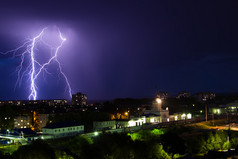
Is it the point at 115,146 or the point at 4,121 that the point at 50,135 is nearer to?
the point at 115,146

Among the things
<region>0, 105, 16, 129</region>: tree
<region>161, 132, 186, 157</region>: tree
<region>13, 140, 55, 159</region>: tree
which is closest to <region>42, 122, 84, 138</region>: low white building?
<region>13, 140, 55, 159</region>: tree

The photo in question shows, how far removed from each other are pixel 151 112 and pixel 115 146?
25762 mm

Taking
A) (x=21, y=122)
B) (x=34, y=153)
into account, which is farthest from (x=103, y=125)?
(x=21, y=122)

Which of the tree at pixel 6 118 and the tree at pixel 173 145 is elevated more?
→ the tree at pixel 6 118

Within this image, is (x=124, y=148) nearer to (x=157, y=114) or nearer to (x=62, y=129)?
(x=62, y=129)

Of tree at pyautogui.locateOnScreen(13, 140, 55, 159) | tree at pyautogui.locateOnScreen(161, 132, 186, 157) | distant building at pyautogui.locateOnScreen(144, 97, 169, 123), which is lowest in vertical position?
tree at pyautogui.locateOnScreen(161, 132, 186, 157)

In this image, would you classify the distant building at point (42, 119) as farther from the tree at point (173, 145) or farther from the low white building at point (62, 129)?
the tree at point (173, 145)

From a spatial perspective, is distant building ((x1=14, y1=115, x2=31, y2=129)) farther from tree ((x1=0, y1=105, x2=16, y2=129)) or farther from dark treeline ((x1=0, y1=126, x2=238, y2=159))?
dark treeline ((x1=0, y1=126, x2=238, y2=159))

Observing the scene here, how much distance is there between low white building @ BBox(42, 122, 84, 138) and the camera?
28362mm

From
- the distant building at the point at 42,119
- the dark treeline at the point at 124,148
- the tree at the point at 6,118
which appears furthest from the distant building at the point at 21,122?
the dark treeline at the point at 124,148

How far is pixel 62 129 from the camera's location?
29109 millimetres

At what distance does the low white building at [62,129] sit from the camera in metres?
28.4

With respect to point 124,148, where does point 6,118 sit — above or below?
above

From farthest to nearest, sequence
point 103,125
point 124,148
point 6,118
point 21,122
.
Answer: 1. point 21,122
2. point 6,118
3. point 103,125
4. point 124,148
